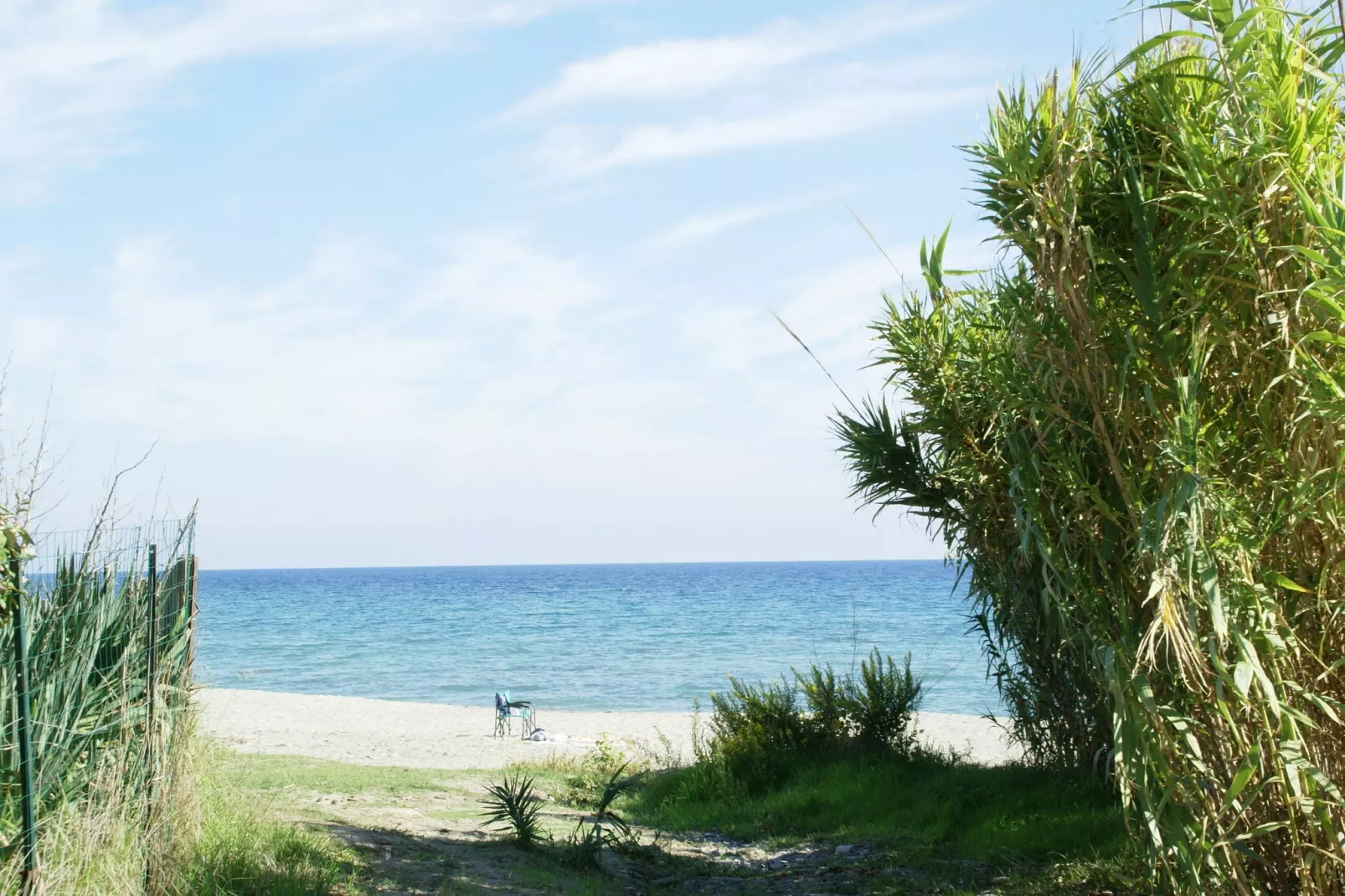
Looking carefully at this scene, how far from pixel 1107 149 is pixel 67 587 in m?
5.42

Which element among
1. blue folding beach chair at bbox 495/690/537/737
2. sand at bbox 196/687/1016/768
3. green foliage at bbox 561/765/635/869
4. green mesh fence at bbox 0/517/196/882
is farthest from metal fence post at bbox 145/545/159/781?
blue folding beach chair at bbox 495/690/537/737

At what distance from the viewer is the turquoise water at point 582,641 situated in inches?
1113

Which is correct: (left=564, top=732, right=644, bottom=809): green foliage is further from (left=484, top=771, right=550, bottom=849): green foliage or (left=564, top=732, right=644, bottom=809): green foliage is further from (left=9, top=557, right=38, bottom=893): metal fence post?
(left=9, top=557, right=38, bottom=893): metal fence post

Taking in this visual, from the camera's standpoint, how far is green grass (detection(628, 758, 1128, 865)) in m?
7.07

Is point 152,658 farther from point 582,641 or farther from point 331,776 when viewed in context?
point 582,641

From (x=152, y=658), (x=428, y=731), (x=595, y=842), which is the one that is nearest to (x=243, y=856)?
(x=152, y=658)

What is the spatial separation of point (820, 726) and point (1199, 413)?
637 cm

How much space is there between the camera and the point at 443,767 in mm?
13258

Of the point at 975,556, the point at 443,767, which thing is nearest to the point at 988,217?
the point at 975,556

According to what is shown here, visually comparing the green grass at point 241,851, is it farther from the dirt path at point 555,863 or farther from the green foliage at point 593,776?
the green foliage at point 593,776

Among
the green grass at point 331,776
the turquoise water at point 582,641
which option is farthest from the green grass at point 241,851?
the green grass at point 331,776

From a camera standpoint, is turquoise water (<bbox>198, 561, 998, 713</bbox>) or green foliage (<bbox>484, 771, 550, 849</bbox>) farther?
turquoise water (<bbox>198, 561, 998, 713</bbox>)

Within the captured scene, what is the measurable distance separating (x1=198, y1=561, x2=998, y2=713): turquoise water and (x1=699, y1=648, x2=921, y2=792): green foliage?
0.98 m

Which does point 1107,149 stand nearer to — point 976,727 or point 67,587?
point 67,587
